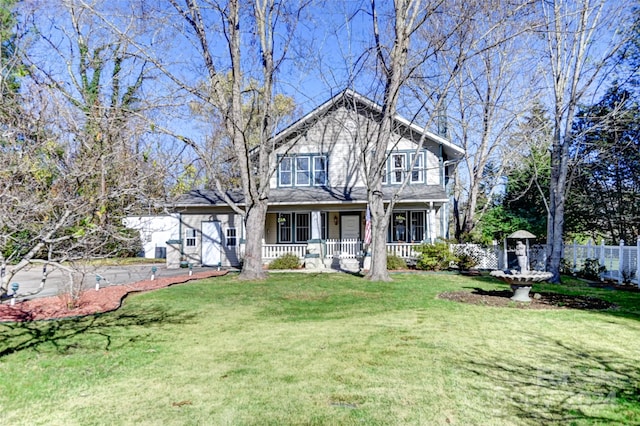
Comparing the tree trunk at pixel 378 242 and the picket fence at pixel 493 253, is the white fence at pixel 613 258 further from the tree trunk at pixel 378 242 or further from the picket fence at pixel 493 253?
the tree trunk at pixel 378 242

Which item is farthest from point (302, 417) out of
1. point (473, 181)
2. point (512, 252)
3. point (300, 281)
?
point (473, 181)

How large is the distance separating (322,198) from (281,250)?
315 cm

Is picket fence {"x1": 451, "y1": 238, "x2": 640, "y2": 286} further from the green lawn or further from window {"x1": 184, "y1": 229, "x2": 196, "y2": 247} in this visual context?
window {"x1": 184, "y1": 229, "x2": 196, "y2": 247}

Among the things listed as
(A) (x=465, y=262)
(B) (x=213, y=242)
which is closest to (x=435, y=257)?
(A) (x=465, y=262)

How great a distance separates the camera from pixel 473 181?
23438mm

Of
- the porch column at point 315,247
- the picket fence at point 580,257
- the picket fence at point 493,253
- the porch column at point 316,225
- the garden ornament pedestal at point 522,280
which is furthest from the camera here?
the porch column at point 316,225

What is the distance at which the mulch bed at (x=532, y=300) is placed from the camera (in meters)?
9.73

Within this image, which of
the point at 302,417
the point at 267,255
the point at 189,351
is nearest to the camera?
the point at 302,417

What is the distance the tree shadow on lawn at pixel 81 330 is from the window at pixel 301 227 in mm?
12844

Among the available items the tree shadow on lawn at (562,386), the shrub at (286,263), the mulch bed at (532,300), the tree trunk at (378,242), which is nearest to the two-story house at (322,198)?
the shrub at (286,263)

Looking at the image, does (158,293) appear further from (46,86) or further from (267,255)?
(267,255)

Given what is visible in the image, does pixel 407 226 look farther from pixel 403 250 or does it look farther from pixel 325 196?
pixel 325 196

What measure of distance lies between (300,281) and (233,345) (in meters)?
8.14

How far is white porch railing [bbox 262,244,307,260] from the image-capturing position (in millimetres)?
19969
